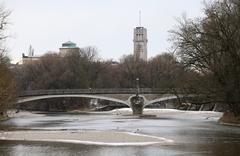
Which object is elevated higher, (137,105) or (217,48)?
(217,48)

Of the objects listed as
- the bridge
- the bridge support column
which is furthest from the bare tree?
the bridge

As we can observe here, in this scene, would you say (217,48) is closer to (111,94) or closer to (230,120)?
(230,120)

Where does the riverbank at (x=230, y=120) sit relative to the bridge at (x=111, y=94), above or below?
below

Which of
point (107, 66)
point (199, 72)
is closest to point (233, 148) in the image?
point (199, 72)

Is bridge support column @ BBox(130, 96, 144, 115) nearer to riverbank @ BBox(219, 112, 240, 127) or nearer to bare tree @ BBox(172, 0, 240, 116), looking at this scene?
riverbank @ BBox(219, 112, 240, 127)

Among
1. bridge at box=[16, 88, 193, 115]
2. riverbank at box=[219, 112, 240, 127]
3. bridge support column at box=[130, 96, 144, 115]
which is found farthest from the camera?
bridge at box=[16, 88, 193, 115]

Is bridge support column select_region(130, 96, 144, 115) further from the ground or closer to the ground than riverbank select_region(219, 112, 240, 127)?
further from the ground

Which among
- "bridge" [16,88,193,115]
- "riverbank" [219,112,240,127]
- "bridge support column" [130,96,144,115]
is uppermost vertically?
"bridge" [16,88,193,115]

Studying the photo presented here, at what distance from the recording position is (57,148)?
2956cm

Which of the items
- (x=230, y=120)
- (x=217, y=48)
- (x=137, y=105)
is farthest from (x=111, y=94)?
(x=217, y=48)

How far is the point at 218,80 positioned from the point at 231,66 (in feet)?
8.60

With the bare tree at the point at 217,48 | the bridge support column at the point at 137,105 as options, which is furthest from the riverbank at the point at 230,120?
the bridge support column at the point at 137,105

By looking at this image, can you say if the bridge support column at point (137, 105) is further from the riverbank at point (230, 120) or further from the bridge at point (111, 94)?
the riverbank at point (230, 120)

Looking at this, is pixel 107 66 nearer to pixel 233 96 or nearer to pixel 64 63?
pixel 64 63
